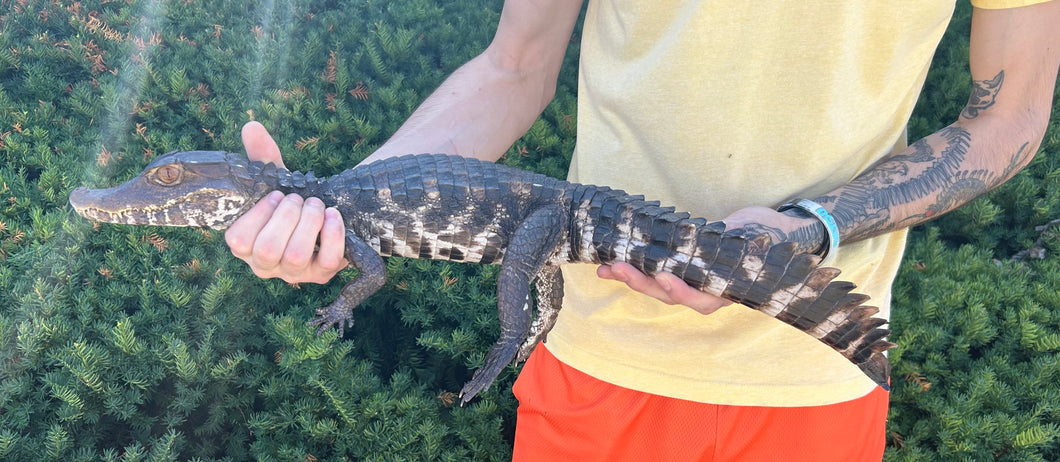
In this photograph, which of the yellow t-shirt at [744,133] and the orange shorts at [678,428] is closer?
the yellow t-shirt at [744,133]

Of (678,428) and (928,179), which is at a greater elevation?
(928,179)

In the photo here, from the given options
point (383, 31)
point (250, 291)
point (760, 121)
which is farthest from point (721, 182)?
point (383, 31)

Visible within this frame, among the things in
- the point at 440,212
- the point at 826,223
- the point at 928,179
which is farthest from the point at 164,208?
the point at 928,179

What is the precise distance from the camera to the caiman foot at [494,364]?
254 centimetres

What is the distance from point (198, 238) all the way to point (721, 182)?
2.79 m

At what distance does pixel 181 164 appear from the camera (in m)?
2.45

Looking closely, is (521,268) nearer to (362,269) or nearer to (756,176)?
(362,269)

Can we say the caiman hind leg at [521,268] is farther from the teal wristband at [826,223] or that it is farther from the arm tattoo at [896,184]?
the arm tattoo at [896,184]

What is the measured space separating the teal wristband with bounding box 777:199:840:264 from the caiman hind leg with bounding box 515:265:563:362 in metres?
0.97

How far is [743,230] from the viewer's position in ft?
6.64

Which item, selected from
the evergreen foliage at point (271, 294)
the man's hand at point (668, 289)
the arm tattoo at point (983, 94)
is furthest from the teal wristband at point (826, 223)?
the evergreen foliage at point (271, 294)

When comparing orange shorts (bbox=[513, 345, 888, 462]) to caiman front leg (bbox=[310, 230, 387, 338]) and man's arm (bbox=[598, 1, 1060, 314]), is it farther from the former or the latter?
caiman front leg (bbox=[310, 230, 387, 338])

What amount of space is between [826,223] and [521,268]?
40.0 inches

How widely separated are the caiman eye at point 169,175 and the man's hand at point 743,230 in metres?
1.54
